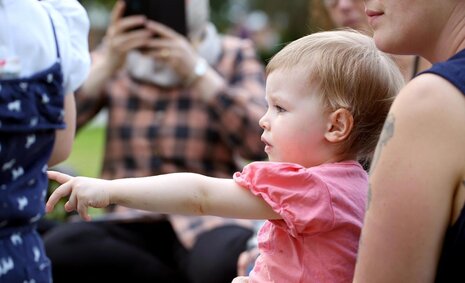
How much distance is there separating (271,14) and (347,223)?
27.0 meters

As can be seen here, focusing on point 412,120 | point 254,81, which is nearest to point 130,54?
point 254,81

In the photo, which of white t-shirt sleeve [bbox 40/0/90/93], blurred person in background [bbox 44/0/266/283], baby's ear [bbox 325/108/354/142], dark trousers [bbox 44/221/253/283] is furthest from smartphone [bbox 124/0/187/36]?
baby's ear [bbox 325/108/354/142]

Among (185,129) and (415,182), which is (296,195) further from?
(185,129)

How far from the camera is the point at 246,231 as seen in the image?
3.20 meters

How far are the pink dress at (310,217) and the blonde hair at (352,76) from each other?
115 millimetres

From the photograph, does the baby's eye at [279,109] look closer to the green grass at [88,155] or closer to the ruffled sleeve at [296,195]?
the ruffled sleeve at [296,195]

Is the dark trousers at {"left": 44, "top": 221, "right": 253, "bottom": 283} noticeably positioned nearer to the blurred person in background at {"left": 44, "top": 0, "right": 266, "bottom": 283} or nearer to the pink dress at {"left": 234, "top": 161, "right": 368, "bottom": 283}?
the blurred person in background at {"left": 44, "top": 0, "right": 266, "bottom": 283}

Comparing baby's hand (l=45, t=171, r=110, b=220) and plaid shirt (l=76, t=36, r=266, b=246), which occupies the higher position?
baby's hand (l=45, t=171, r=110, b=220)

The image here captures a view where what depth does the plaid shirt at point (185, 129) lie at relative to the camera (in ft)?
11.3

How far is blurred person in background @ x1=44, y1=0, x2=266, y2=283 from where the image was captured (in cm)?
327

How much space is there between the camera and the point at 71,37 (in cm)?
213

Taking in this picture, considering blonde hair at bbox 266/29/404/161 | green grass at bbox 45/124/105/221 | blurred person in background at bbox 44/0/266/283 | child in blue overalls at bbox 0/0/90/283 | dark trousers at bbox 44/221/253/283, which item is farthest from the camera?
green grass at bbox 45/124/105/221

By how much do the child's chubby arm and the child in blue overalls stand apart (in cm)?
46

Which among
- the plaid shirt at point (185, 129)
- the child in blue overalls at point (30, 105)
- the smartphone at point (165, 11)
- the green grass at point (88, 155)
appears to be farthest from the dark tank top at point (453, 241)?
the green grass at point (88, 155)
